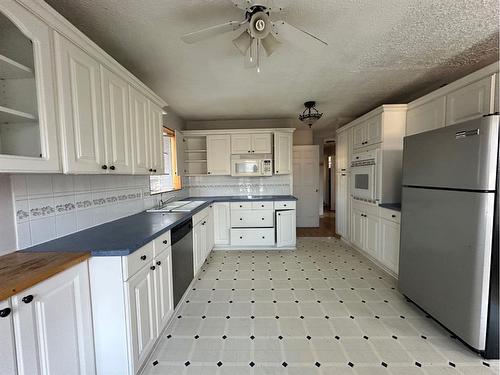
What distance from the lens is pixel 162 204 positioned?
3152 millimetres

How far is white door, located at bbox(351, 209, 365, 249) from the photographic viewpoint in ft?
11.5

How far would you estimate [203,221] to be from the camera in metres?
3.19

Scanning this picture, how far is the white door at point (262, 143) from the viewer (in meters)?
4.13

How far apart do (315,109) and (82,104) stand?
129 inches

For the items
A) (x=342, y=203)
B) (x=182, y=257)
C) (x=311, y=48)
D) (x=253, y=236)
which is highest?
(x=311, y=48)

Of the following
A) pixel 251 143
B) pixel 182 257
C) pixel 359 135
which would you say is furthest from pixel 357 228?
pixel 182 257

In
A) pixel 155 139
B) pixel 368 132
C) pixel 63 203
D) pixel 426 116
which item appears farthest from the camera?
pixel 368 132

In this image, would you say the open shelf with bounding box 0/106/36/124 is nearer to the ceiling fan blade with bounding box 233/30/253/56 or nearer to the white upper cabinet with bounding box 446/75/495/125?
the ceiling fan blade with bounding box 233/30/253/56

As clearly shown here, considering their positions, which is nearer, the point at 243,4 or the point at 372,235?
the point at 243,4

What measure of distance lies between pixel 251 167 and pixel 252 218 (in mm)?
965

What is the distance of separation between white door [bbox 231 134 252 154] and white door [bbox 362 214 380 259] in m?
2.30

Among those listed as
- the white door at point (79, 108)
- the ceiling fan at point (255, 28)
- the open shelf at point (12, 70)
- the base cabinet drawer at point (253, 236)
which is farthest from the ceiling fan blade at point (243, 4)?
the base cabinet drawer at point (253, 236)

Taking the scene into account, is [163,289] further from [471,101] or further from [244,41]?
[471,101]

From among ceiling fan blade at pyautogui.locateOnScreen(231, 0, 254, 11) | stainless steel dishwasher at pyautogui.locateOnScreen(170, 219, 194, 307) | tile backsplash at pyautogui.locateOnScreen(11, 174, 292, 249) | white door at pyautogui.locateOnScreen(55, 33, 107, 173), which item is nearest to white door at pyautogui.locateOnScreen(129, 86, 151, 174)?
tile backsplash at pyautogui.locateOnScreen(11, 174, 292, 249)
